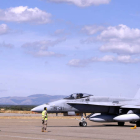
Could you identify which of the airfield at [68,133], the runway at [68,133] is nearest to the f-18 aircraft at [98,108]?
the airfield at [68,133]

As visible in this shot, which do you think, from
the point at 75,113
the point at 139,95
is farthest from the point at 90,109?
the point at 139,95

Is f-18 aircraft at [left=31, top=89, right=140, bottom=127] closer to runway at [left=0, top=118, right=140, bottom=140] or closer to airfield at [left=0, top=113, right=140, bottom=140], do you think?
airfield at [left=0, top=113, right=140, bottom=140]

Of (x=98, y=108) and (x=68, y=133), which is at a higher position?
(x=98, y=108)

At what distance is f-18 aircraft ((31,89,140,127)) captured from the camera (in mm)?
27844

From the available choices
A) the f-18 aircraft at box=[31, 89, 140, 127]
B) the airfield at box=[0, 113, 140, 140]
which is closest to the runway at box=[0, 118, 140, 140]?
the airfield at box=[0, 113, 140, 140]

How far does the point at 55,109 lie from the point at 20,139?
1146 cm

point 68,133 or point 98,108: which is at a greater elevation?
point 98,108

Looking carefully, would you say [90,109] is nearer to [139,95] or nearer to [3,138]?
[139,95]

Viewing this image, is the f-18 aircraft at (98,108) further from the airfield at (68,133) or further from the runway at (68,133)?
the runway at (68,133)

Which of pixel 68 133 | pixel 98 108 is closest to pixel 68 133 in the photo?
pixel 68 133

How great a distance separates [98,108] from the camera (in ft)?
96.8

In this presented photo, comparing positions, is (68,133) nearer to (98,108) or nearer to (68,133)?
(68,133)

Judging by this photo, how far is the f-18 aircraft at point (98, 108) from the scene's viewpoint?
27844 mm

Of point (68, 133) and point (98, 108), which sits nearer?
point (68, 133)
